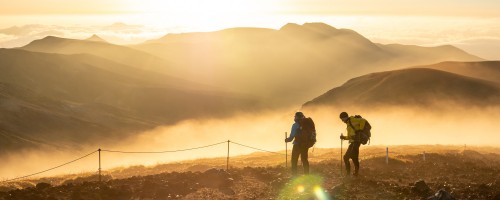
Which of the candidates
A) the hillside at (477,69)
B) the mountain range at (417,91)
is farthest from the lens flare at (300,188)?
the hillside at (477,69)

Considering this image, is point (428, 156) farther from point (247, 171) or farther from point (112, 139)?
point (112, 139)

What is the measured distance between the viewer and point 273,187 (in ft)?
60.8

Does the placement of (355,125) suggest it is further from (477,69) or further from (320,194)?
(477,69)

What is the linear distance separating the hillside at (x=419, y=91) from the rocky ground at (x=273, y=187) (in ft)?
349

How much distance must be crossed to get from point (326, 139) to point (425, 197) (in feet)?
326

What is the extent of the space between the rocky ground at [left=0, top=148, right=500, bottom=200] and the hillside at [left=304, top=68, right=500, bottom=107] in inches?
4191

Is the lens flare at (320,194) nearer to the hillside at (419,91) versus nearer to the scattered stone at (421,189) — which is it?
the scattered stone at (421,189)

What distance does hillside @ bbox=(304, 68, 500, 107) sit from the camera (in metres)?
121

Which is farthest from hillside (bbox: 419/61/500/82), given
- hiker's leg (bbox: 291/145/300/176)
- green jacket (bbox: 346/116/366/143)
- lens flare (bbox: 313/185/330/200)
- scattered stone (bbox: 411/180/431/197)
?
lens flare (bbox: 313/185/330/200)

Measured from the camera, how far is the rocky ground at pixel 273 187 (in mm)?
16469

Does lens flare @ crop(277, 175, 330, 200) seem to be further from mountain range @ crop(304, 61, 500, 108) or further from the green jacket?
mountain range @ crop(304, 61, 500, 108)

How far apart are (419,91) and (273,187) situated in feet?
384

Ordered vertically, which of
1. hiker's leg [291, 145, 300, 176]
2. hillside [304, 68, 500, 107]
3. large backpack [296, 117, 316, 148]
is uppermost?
hillside [304, 68, 500, 107]

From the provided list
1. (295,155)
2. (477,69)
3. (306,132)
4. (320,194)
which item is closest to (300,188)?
(320,194)
